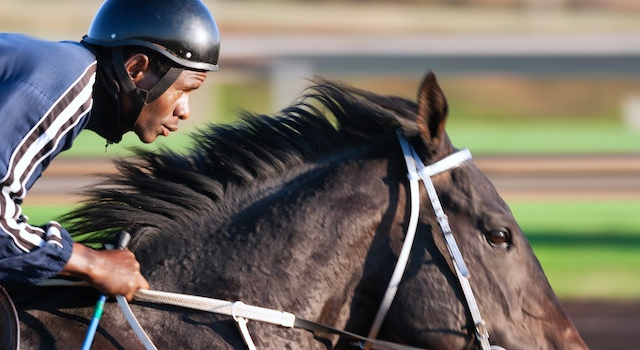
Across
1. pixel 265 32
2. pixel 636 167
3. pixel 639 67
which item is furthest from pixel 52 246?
pixel 265 32

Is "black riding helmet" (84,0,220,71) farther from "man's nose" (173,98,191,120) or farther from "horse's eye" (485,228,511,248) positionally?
"horse's eye" (485,228,511,248)

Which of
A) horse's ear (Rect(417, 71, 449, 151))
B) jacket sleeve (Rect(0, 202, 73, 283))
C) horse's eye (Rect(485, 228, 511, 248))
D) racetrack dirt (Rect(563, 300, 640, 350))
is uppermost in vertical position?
horse's ear (Rect(417, 71, 449, 151))

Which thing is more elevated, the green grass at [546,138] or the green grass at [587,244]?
the green grass at [546,138]

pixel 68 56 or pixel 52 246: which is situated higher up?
pixel 68 56

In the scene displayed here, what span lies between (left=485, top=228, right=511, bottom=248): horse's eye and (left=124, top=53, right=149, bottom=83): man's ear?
110 cm

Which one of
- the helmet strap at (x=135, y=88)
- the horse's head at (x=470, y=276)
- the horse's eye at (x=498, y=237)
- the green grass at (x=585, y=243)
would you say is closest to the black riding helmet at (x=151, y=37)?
the helmet strap at (x=135, y=88)

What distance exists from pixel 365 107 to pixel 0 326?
126 cm

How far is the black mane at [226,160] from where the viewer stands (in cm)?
304

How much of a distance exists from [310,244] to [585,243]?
609 centimetres

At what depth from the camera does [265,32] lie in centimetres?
1770

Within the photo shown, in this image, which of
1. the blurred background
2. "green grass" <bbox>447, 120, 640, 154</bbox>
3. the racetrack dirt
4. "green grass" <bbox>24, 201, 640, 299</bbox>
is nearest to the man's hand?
the blurred background

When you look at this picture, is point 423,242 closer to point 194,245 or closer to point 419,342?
point 419,342

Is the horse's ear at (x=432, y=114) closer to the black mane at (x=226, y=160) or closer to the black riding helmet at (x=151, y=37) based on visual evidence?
the black mane at (x=226, y=160)

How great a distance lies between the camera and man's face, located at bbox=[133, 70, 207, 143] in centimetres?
300
